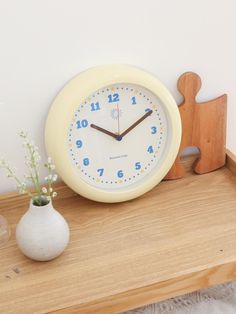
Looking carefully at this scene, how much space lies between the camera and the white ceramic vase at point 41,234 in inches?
33.0

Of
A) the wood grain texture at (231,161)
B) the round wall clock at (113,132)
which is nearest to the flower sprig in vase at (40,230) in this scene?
the round wall clock at (113,132)

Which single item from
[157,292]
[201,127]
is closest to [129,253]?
[157,292]

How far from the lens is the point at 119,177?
101 cm

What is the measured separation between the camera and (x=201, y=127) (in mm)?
1062

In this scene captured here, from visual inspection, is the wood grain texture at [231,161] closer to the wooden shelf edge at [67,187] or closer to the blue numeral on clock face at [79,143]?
the wooden shelf edge at [67,187]

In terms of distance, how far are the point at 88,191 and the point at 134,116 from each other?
17cm

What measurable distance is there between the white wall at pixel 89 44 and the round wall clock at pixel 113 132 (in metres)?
0.04

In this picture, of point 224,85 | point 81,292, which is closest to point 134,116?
point 224,85

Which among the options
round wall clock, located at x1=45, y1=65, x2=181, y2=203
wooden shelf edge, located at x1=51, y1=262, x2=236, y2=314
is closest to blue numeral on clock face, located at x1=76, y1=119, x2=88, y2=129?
round wall clock, located at x1=45, y1=65, x2=181, y2=203

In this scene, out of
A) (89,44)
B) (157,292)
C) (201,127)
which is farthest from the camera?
(201,127)

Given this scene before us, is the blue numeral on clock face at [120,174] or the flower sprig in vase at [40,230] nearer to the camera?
the flower sprig in vase at [40,230]

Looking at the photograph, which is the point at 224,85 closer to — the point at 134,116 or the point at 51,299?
the point at 134,116

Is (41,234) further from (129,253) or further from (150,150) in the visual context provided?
(150,150)

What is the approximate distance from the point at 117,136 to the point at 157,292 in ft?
1.03
